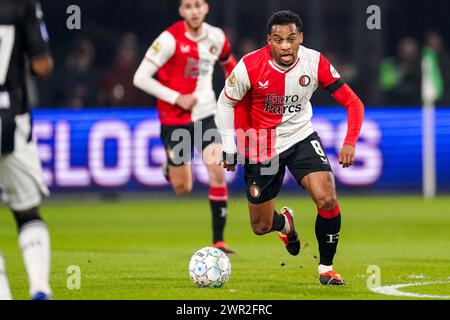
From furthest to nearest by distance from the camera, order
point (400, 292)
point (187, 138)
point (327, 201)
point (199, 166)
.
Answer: point (199, 166), point (187, 138), point (327, 201), point (400, 292)

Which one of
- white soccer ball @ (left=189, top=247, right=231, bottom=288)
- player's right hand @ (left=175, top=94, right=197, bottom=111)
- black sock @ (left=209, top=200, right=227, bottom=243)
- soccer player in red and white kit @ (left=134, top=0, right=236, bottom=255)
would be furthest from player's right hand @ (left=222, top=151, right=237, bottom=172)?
black sock @ (left=209, top=200, right=227, bottom=243)

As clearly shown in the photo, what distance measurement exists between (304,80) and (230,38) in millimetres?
10246

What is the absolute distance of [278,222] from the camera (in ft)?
34.9

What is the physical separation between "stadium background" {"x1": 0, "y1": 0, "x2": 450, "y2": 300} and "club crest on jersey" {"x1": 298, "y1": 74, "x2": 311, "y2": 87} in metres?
3.24

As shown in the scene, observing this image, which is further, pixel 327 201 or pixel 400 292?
pixel 327 201

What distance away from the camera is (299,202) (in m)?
18.9

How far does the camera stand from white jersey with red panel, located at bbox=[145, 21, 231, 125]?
12.4 meters

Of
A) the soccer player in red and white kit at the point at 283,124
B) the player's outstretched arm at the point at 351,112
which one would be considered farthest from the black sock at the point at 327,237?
the player's outstretched arm at the point at 351,112

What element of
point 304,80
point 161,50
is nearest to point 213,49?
point 161,50

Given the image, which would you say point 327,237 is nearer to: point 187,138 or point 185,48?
point 187,138

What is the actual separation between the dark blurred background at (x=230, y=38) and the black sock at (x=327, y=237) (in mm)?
10420

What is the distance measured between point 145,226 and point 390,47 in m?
7.83

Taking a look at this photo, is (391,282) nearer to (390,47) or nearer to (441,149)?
(441,149)

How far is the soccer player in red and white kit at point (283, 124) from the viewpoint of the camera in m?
9.65
